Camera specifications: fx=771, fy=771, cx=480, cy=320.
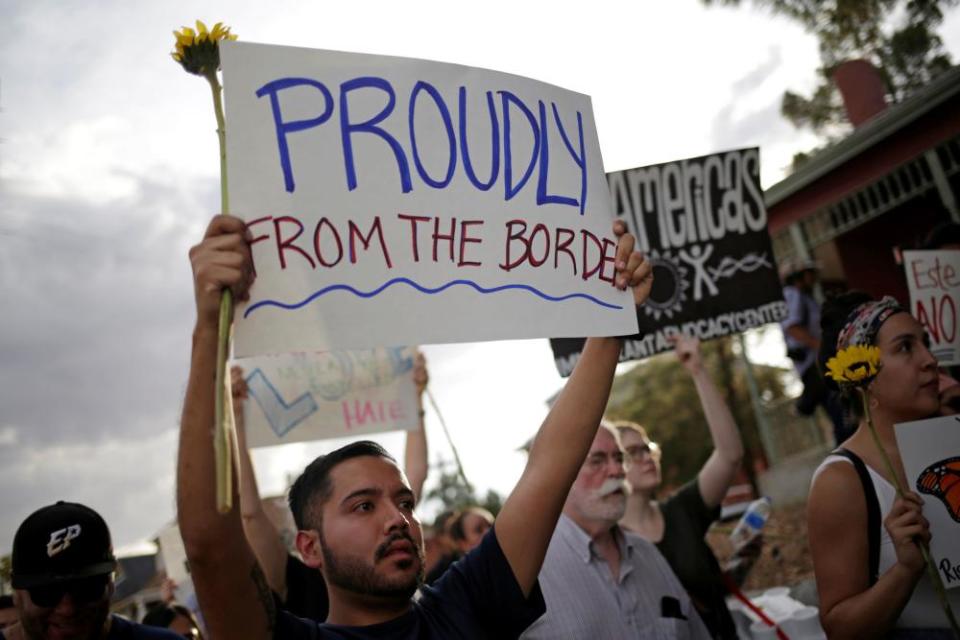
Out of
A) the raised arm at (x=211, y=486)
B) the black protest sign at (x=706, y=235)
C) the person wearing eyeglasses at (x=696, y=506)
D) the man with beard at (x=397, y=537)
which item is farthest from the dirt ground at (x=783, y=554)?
the raised arm at (x=211, y=486)

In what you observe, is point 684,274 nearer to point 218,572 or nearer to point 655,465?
point 655,465

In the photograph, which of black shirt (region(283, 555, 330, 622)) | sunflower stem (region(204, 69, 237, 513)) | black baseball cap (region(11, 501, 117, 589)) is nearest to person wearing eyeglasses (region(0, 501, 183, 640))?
black baseball cap (region(11, 501, 117, 589))

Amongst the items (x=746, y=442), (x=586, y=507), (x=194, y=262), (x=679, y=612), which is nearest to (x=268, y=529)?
(x=586, y=507)

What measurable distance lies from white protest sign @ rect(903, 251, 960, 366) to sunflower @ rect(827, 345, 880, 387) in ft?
5.09

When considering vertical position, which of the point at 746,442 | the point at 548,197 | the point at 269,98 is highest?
the point at 269,98

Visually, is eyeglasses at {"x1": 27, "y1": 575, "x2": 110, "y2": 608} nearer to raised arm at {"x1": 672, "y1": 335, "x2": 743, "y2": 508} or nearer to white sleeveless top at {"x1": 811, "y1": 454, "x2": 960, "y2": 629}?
white sleeveless top at {"x1": 811, "y1": 454, "x2": 960, "y2": 629}

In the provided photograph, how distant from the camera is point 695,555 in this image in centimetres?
365

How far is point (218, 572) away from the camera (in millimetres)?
1509

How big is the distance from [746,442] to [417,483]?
22.1 meters

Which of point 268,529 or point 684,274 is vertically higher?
point 684,274

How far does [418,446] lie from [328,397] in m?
0.75

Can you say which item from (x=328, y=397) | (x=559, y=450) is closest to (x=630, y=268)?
(x=559, y=450)

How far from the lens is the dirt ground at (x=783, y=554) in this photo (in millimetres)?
9836

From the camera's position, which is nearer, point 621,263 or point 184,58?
point 184,58
